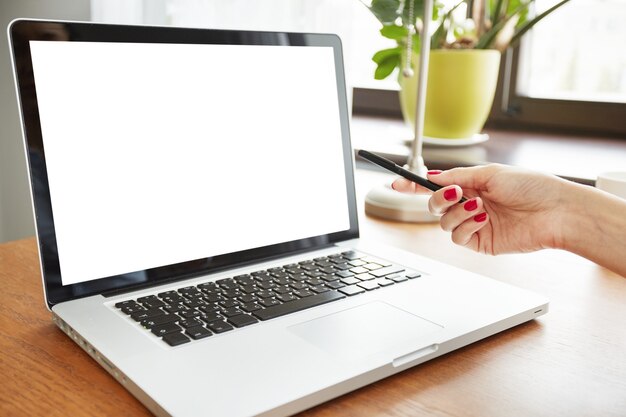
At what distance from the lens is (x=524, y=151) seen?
1.46 m

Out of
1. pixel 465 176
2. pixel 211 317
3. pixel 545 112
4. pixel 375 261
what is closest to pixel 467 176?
pixel 465 176

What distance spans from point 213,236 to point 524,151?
0.99m

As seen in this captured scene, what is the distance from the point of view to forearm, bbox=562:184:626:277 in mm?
651

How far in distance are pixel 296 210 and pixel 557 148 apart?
963 millimetres

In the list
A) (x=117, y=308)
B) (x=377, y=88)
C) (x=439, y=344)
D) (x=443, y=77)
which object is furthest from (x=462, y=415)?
(x=377, y=88)

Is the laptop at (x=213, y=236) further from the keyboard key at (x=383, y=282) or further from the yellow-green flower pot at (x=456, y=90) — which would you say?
the yellow-green flower pot at (x=456, y=90)

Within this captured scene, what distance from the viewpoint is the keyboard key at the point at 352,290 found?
2.08 feet

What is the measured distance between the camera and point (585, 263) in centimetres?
83

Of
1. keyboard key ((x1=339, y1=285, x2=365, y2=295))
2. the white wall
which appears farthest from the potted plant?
the white wall

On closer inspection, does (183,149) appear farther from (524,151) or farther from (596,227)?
(524,151)

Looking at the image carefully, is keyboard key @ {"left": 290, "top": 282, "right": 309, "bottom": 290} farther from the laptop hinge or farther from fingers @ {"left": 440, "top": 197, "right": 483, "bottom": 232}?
fingers @ {"left": 440, "top": 197, "right": 483, "bottom": 232}

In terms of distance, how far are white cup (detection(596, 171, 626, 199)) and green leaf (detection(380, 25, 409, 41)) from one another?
1.46 feet

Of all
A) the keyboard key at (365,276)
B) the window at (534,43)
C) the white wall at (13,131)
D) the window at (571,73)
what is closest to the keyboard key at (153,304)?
the keyboard key at (365,276)

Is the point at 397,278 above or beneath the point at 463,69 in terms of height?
beneath
